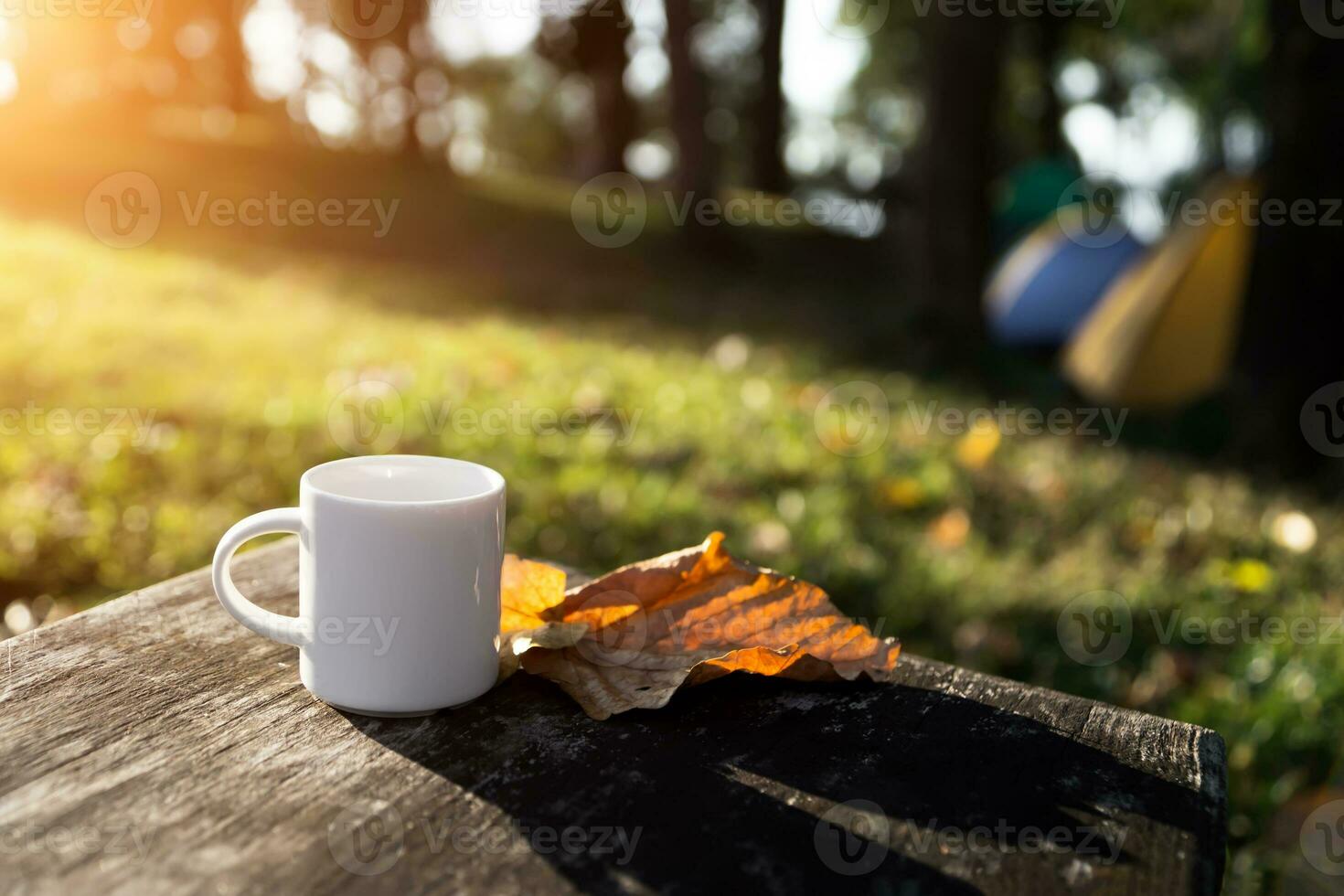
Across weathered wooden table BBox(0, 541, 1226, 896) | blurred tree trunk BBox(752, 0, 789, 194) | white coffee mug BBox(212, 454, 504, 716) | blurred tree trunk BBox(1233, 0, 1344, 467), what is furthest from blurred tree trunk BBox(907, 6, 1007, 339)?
white coffee mug BBox(212, 454, 504, 716)

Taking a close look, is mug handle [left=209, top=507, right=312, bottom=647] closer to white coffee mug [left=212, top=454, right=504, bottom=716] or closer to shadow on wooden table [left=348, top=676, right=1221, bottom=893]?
white coffee mug [left=212, top=454, right=504, bottom=716]

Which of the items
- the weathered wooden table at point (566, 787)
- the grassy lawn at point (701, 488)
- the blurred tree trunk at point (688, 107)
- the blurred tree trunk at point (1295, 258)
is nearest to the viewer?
the weathered wooden table at point (566, 787)

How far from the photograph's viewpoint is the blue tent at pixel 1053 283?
6.48 m

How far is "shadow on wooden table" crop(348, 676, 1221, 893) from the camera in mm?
795

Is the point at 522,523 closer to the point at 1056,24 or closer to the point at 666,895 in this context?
the point at 666,895

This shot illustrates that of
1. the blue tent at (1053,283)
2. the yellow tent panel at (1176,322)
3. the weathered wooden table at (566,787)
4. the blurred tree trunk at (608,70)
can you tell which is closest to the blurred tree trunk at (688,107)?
the blue tent at (1053,283)

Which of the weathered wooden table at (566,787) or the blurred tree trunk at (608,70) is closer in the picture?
the weathered wooden table at (566,787)

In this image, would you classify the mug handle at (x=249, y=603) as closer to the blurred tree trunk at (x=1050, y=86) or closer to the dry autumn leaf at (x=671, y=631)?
the dry autumn leaf at (x=671, y=631)

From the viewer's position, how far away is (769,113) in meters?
12.5

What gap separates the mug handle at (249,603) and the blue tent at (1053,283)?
596 cm

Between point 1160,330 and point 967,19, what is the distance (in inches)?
100

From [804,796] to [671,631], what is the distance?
265mm

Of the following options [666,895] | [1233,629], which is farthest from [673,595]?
[1233,629]

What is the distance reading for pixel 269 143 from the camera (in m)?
9.84
